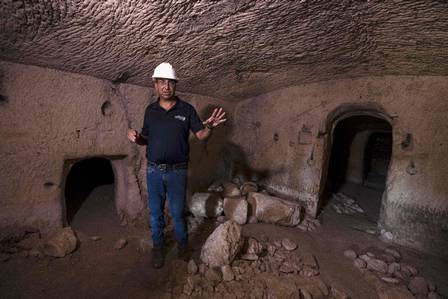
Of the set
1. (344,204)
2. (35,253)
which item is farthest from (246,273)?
(344,204)

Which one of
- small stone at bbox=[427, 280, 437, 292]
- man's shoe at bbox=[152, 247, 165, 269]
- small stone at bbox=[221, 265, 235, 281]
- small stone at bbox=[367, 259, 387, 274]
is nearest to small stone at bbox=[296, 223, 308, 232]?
small stone at bbox=[367, 259, 387, 274]

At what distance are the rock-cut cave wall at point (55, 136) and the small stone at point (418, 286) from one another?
3184 millimetres

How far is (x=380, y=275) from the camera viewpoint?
8.09ft

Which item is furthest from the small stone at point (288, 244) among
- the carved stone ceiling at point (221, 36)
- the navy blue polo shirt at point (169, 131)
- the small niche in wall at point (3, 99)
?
the small niche in wall at point (3, 99)

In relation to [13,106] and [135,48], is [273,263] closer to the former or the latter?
[135,48]

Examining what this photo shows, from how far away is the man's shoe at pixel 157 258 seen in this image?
2.29 metres

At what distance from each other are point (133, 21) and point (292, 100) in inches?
110

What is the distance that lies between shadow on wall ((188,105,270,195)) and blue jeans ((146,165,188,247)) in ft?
4.65

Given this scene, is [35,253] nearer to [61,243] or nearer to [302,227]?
[61,243]

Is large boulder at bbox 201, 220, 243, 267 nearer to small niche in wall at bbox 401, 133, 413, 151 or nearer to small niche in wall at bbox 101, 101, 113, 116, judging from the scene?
small niche in wall at bbox 101, 101, 113, 116

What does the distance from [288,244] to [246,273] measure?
820 millimetres

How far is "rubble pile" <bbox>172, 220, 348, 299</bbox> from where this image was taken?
2.04 metres

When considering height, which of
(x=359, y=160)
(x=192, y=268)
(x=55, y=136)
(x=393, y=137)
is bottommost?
(x=192, y=268)

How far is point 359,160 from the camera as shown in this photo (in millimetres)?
6086
